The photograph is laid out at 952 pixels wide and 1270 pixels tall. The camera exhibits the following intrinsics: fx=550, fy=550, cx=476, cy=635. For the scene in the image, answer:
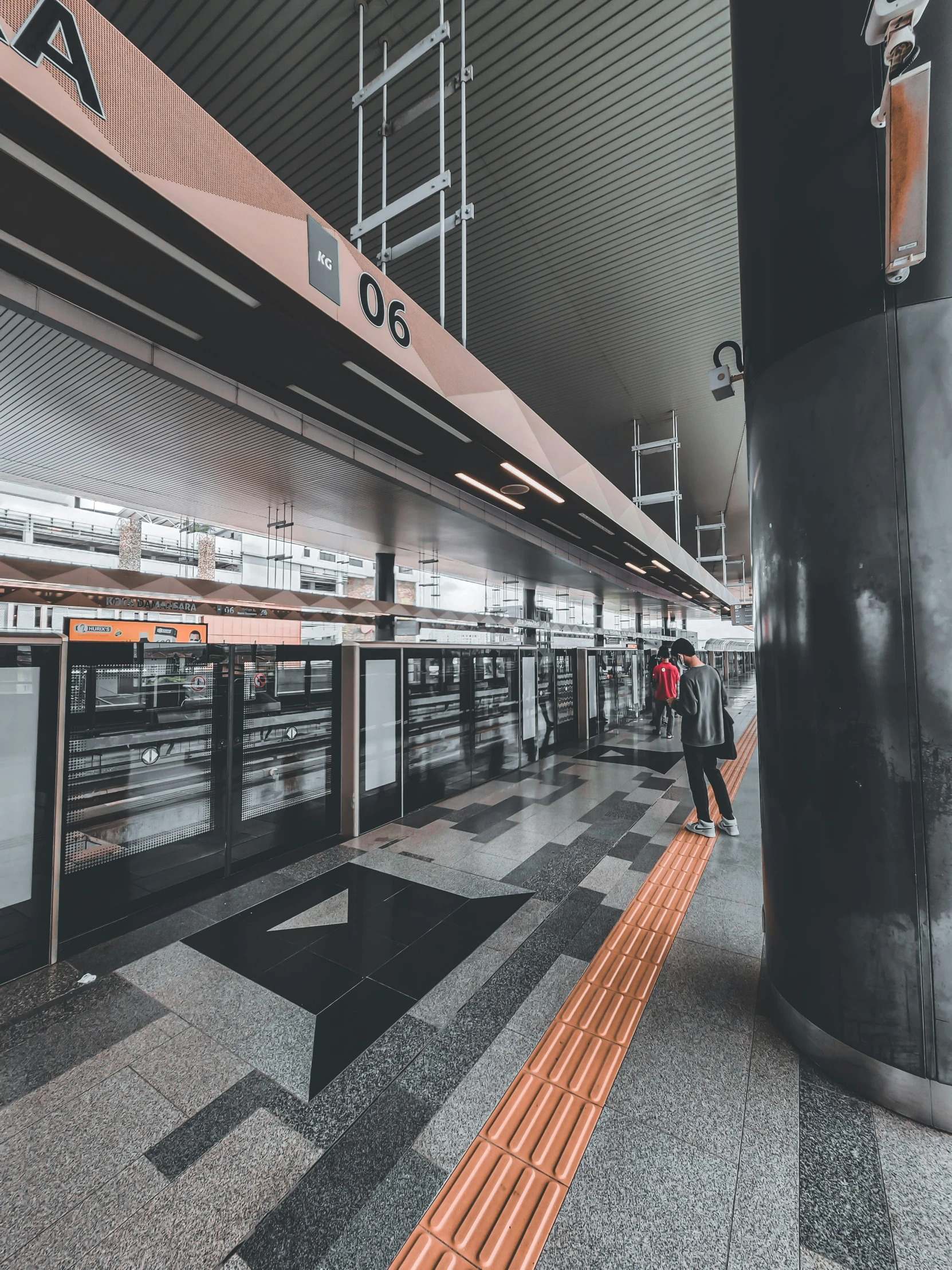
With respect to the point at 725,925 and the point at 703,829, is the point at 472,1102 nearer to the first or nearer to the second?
the point at 725,925

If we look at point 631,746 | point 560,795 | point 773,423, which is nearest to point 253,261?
point 773,423

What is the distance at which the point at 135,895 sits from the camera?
162 inches

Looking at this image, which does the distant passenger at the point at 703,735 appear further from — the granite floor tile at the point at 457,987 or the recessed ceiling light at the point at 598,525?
the granite floor tile at the point at 457,987

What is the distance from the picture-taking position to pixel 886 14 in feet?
4.33

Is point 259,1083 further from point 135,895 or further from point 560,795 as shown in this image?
point 560,795

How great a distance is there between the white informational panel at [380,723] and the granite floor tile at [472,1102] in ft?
12.0

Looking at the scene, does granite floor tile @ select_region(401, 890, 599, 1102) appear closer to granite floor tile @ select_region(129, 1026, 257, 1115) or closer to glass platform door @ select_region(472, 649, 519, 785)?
granite floor tile @ select_region(129, 1026, 257, 1115)

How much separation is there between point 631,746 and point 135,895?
917cm

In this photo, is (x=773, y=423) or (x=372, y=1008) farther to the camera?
(x=372, y=1008)

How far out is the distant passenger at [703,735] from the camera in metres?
5.36

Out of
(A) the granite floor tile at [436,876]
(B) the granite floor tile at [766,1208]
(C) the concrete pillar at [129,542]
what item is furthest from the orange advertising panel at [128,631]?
(B) the granite floor tile at [766,1208]

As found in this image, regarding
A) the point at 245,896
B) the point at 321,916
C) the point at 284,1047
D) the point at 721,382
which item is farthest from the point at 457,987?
the point at 721,382

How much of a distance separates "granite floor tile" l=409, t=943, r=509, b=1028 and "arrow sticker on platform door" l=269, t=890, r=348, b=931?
104cm

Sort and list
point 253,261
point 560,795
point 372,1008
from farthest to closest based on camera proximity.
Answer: point 560,795, point 372,1008, point 253,261
